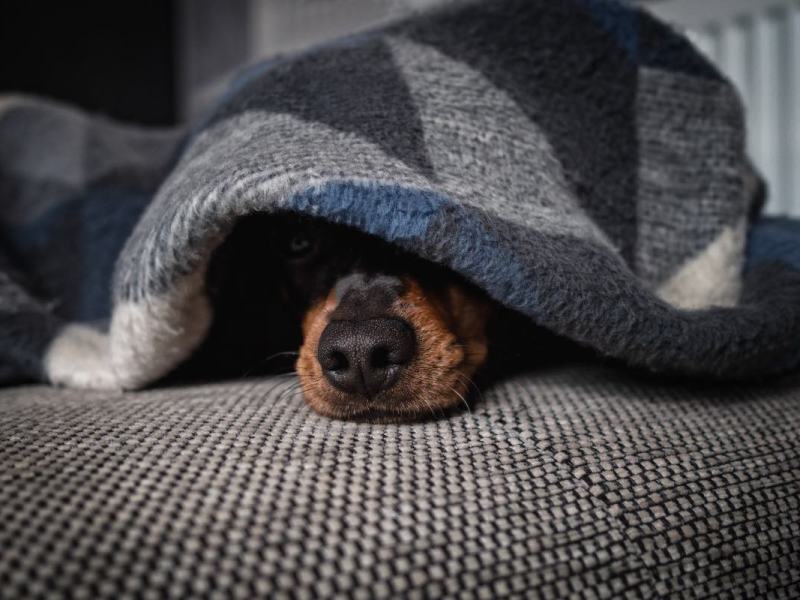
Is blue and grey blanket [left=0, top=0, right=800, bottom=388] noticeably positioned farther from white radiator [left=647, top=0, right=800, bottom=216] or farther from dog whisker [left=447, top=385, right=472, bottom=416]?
white radiator [left=647, top=0, right=800, bottom=216]

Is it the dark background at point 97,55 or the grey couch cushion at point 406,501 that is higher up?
the dark background at point 97,55

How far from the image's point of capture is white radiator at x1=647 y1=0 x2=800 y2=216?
1652 mm

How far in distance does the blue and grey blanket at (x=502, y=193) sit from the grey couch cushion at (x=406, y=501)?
12cm

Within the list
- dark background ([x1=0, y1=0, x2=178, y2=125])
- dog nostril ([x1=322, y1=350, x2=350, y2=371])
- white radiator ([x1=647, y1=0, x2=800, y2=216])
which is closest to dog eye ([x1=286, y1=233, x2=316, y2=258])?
dog nostril ([x1=322, y1=350, x2=350, y2=371])

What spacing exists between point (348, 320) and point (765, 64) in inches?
60.4

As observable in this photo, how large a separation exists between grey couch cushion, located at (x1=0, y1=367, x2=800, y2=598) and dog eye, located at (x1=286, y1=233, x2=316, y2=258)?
0.32 meters

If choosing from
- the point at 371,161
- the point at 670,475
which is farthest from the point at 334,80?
the point at 670,475

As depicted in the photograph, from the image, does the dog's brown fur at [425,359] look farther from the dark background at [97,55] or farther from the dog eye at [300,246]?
the dark background at [97,55]

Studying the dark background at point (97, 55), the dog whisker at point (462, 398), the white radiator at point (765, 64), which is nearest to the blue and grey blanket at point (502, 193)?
the dog whisker at point (462, 398)

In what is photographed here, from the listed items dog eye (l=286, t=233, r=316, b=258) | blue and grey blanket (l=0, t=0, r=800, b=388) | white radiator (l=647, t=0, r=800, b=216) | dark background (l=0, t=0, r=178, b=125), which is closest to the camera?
blue and grey blanket (l=0, t=0, r=800, b=388)

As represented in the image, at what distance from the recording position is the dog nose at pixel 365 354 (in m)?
0.67

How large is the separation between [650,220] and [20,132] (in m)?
1.11

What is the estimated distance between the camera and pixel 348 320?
2.30ft

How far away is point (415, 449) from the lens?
53 centimetres
